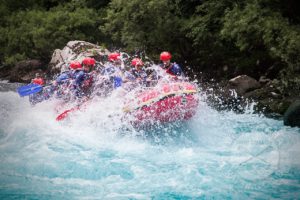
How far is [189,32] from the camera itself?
14148 mm

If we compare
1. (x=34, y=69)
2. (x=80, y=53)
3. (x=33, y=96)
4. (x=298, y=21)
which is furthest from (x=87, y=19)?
(x=298, y=21)

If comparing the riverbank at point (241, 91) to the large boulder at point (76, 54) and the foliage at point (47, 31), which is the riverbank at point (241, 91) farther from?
the foliage at point (47, 31)

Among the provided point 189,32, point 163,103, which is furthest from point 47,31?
point 163,103

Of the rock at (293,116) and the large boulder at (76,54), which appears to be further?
the large boulder at (76,54)

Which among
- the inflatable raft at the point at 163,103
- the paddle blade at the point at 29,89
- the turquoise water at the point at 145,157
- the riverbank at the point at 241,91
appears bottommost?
the turquoise water at the point at 145,157

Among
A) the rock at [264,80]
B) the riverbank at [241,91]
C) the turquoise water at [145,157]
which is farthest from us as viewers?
the rock at [264,80]

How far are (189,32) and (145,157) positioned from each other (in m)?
8.78

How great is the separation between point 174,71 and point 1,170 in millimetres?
4191

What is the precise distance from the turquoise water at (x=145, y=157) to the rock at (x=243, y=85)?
1.74 meters

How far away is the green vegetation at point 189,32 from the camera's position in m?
10.2

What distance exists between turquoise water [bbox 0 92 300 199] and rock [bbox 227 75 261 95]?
1.74 metres

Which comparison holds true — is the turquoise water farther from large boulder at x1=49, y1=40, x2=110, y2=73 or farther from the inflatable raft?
large boulder at x1=49, y1=40, x2=110, y2=73

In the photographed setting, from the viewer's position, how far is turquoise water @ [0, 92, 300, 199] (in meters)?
5.12

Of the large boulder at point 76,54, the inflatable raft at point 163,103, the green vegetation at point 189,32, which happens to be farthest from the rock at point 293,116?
the large boulder at point 76,54
